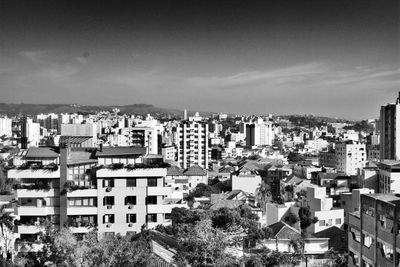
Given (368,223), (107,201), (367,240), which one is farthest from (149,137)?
(368,223)

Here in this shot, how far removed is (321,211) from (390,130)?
20.7 m

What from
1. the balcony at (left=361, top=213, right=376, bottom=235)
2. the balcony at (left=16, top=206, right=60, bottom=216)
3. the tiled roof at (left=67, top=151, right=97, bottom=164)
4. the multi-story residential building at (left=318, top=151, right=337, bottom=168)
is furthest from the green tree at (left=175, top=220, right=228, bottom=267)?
the multi-story residential building at (left=318, top=151, right=337, bottom=168)

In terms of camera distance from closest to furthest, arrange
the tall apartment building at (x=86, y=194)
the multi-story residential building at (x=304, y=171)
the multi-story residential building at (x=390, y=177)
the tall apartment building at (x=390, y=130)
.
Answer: the tall apartment building at (x=86, y=194), the multi-story residential building at (x=390, y=177), the multi-story residential building at (x=304, y=171), the tall apartment building at (x=390, y=130)

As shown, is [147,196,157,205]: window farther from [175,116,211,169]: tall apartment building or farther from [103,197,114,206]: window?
[175,116,211,169]: tall apartment building

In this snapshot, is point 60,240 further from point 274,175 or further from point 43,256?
point 274,175

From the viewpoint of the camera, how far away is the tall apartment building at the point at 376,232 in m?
6.32

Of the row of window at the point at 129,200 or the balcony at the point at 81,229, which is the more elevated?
the row of window at the point at 129,200

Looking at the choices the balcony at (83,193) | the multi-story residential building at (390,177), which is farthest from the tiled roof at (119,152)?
the multi-story residential building at (390,177)

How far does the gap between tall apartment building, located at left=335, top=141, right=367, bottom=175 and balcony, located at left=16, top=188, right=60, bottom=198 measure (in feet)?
102

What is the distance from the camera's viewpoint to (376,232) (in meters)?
6.83

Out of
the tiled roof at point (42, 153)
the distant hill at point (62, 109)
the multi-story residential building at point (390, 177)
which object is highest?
the distant hill at point (62, 109)

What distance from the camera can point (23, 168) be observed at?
1030cm

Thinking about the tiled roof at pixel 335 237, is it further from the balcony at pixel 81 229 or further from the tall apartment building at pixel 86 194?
the balcony at pixel 81 229

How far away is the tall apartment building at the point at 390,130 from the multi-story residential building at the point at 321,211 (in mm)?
18041
